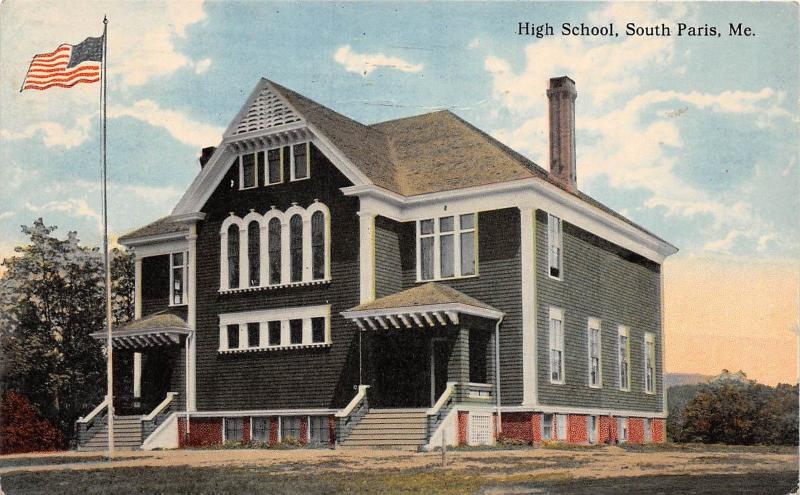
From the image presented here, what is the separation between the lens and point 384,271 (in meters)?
32.9

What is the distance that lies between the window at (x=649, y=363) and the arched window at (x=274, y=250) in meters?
13.3

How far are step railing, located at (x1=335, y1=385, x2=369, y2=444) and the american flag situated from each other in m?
10.8

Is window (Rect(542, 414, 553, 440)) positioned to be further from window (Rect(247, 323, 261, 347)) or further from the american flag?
the american flag

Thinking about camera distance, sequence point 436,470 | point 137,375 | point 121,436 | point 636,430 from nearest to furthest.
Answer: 1. point 436,470
2. point 121,436
3. point 636,430
4. point 137,375

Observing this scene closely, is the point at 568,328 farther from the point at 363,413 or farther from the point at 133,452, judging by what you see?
the point at 133,452

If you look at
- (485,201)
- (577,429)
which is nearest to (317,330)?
(485,201)

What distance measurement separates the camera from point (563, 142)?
34.8 meters

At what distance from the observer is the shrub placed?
3291 centimetres

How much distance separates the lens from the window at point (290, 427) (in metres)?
32.7

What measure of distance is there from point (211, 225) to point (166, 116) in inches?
234

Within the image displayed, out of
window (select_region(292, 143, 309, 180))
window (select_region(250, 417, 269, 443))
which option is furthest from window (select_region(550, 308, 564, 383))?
window (select_region(250, 417, 269, 443))

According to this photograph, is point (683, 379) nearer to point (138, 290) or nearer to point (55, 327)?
point (138, 290)

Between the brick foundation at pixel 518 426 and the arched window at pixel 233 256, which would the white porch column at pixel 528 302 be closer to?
the brick foundation at pixel 518 426

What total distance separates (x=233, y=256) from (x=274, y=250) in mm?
1565
